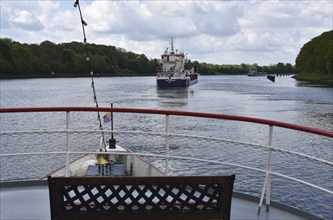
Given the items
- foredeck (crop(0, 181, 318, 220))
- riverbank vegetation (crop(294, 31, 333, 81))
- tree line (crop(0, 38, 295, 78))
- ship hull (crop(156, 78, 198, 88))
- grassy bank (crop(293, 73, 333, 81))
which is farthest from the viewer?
tree line (crop(0, 38, 295, 78))

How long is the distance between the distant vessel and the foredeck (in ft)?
331

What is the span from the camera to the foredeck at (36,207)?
4.89m

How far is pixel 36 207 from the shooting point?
16.9 feet

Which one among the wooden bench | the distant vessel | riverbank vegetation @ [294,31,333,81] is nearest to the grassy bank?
riverbank vegetation @ [294,31,333,81]

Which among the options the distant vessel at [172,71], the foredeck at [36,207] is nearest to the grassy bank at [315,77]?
the distant vessel at [172,71]

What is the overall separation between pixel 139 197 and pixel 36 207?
2568mm

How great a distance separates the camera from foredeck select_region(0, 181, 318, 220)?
4.89 meters

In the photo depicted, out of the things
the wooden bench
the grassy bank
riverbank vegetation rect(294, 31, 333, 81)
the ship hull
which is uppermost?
riverbank vegetation rect(294, 31, 333, 81)

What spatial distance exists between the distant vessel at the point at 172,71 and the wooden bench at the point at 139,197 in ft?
339

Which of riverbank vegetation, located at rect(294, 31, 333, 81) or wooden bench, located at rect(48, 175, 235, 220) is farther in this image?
riverbank vegetation, located at rect(294, 31, 333, 81)

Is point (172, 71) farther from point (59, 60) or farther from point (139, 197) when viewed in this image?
point (139, 197)

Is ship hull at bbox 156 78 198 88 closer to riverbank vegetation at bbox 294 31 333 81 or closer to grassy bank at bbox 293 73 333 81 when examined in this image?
riverbank vegetation at bbox 294 31 333 81

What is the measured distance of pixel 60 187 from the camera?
3039mm

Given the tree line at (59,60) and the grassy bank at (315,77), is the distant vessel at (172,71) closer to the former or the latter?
the tree line at (59,60)
